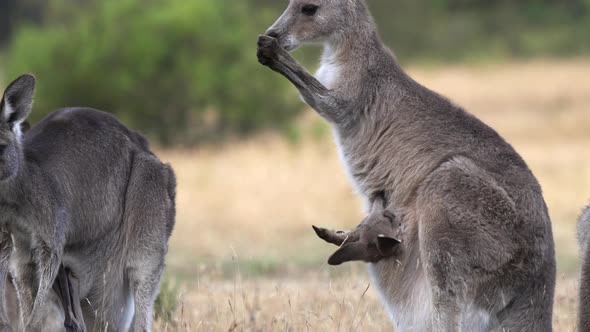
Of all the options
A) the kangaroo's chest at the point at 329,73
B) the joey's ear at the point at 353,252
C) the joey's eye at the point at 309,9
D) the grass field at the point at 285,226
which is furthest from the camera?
the grass field at the point at 285,226

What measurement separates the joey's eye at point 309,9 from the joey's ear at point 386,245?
1.50 metres

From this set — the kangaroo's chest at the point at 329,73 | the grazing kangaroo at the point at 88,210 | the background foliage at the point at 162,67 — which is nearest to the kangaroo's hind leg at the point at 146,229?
the grazing kangaroo at the point at 88,210

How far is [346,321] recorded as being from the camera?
6754mm

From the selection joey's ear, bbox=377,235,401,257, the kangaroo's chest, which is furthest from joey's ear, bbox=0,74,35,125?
joey's ear, bbox=377,235,401,257

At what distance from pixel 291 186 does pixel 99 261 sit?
413 inches

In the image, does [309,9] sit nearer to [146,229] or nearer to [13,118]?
[146,229]

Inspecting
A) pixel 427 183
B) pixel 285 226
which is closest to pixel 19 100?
pixel 427 183

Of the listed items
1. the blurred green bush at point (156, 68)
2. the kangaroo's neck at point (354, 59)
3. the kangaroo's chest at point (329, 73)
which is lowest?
the blurred green bush at point (156, 68)

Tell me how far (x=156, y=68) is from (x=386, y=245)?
15511 mm

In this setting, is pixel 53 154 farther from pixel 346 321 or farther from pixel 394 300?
pixel 346 321

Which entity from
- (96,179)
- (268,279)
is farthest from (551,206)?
(96,179)

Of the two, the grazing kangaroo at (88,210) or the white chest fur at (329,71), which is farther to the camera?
the white chest fur at (329,71)

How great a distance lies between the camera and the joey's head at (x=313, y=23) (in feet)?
19.9

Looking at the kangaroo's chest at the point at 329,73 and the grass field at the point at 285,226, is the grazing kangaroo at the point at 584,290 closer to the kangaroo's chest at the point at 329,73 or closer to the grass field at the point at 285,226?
the grass field at the point at 285,226
